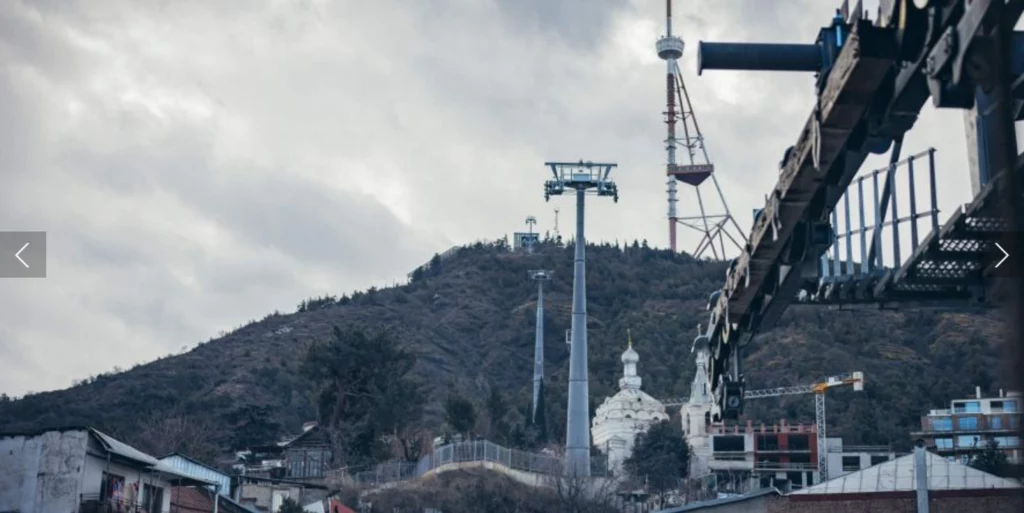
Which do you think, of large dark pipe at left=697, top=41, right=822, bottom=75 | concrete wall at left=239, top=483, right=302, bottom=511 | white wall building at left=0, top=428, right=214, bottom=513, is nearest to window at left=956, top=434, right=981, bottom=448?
concrete wall at left=239, top=483, right=302, bottom=511

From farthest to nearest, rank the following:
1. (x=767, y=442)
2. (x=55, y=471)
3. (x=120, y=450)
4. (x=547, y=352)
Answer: (x=547, y=352)
(x=767, y=442)
(x=120, y=450)
(x=55, y=471)

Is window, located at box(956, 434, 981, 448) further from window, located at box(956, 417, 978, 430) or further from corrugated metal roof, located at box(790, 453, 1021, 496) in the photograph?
corrugated metal roof, located at box(790, 453, 1021, 496)

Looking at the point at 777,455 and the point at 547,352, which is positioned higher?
the point at 547,352

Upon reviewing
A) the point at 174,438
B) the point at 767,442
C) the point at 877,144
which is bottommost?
the point at 174,438

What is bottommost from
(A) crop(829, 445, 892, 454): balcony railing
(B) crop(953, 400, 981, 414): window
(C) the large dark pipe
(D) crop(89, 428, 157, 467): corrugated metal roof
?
(D) crop(89, 428, 157, 467): corrugated metal roof

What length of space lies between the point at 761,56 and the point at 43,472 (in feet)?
94.2

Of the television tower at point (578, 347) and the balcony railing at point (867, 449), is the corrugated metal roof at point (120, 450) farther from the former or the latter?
the balcony railing at point (867, 449)

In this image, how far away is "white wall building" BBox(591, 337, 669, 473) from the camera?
8781cm

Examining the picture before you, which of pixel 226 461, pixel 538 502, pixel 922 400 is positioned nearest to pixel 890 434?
pixel 922 400

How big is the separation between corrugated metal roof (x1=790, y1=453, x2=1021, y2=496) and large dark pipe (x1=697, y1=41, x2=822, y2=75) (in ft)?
92.4

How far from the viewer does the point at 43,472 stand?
1437 inches

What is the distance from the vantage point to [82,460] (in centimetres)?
3638

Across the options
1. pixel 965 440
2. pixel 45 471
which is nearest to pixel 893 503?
pixel 45 471

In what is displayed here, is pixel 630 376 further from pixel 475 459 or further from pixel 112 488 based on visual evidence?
pixel 112 488
